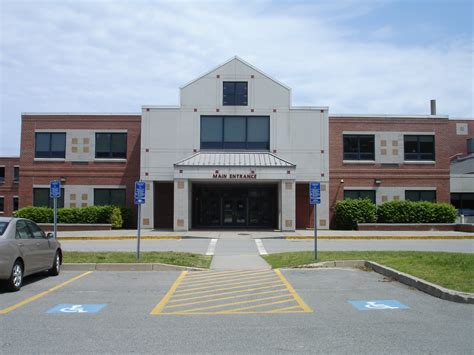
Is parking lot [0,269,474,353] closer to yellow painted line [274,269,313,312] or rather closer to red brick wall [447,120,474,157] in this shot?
yellow painted line [274,269,313,312]

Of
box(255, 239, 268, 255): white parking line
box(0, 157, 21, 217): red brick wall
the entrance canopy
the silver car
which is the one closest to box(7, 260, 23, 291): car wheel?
the silver car

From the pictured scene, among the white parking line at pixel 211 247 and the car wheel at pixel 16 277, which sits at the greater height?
the car wheel at pixel 16 277

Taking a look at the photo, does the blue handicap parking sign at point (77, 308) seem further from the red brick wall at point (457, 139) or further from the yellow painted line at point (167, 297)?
the red brick wall at point (457, 139)

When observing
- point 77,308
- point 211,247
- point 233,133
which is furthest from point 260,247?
point 77,308

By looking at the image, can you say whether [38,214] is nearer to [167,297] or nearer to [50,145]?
[50,145]

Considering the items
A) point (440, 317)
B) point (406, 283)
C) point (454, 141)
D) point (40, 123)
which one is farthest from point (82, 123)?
point (454, 141)

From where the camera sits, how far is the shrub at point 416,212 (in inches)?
1280

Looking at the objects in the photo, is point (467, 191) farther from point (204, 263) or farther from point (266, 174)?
point (204, 263)

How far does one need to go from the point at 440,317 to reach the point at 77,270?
10.0m

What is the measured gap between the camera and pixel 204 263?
632 inches

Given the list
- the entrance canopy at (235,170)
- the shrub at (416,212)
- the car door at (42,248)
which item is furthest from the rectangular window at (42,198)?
the car door at (42,248)

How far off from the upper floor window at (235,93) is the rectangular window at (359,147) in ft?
24.4

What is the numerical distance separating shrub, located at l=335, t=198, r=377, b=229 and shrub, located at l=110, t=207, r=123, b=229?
45.7 feet

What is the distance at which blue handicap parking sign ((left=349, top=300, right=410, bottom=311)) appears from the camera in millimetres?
9113
